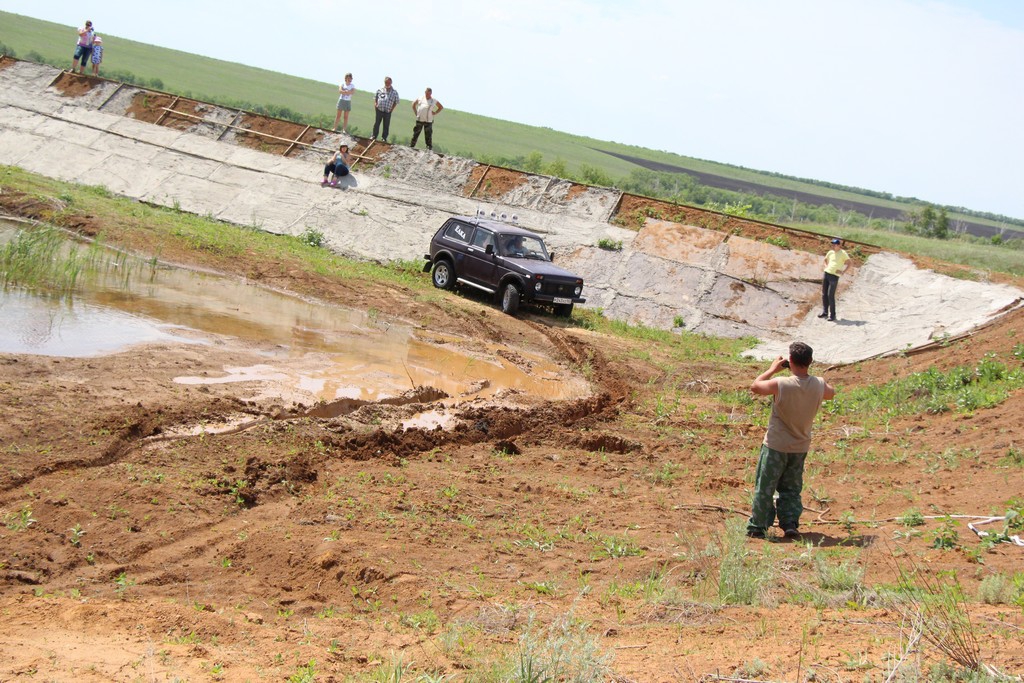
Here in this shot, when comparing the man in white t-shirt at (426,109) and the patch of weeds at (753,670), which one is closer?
the patch of weeds at (753,670)

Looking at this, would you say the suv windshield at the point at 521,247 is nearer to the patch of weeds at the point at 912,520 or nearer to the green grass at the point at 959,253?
the green grass at the point at 959,253

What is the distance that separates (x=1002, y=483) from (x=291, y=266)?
15.4 m

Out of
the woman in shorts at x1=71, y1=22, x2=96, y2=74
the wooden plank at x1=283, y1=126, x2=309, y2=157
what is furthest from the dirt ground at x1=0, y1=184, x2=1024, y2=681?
the woman in shorts at x1=71, y1=22, x2=96, y2=74

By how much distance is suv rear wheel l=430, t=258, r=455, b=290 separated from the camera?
860 inches

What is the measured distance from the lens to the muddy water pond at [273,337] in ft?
41.4

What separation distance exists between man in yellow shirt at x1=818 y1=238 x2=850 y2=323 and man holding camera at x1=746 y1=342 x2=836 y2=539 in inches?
518

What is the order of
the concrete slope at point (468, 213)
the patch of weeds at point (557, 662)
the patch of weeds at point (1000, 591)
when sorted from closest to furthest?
the patch of weeds at point (557, 662) < the patch of weeds at point (1000, 591) < the concrete slope at point (468, 213)

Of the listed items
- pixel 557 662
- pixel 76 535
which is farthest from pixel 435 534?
pixel 557 662

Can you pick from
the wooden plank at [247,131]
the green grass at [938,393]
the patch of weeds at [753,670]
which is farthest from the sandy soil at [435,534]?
the wooden plank at [247,131]

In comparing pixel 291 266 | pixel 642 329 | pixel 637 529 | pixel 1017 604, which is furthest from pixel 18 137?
A: pixel 1017 604

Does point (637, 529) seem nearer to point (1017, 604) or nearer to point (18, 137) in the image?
point (1017, 604)

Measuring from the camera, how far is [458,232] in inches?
870

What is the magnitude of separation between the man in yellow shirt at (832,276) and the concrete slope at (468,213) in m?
0.36

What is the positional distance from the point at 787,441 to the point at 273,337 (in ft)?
29.7
